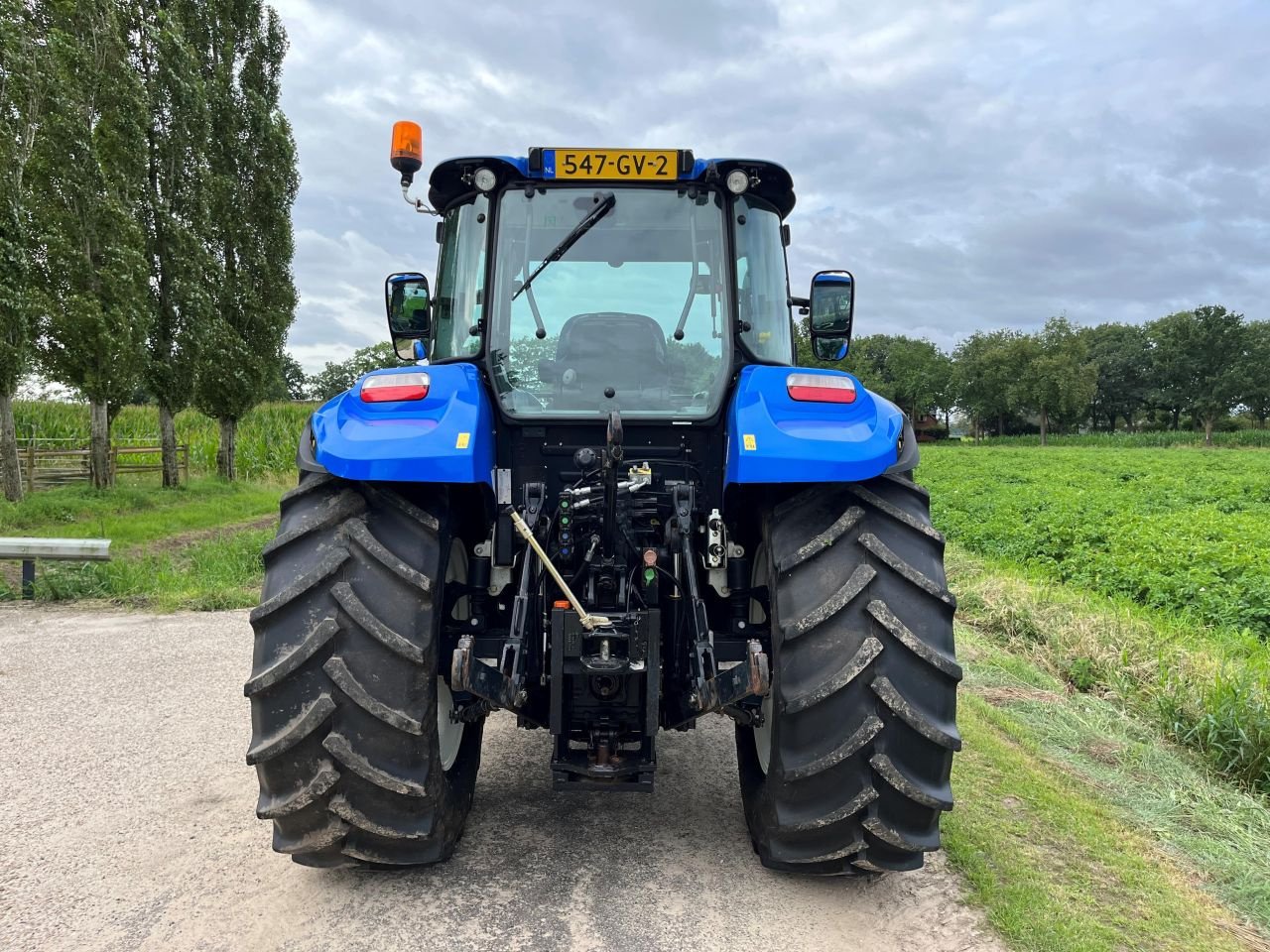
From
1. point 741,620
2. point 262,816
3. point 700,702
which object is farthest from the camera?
point 741,620

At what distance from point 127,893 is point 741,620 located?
7.16ft

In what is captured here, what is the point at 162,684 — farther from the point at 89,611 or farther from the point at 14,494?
the point at 14,494

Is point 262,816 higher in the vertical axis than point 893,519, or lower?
lower

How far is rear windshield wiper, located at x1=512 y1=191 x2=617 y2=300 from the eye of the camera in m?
3.06

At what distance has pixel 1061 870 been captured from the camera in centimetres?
280

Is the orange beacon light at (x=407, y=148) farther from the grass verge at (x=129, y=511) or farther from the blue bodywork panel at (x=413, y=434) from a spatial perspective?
the grass verge at (x=129, y=511)

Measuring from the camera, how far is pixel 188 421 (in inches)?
1013

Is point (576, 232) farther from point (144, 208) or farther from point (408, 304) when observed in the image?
point (144, 208)

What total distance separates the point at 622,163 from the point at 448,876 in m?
2.49

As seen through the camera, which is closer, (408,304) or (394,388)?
(394,388)

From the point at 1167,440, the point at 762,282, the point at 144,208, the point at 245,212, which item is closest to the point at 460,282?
the point at 762,282

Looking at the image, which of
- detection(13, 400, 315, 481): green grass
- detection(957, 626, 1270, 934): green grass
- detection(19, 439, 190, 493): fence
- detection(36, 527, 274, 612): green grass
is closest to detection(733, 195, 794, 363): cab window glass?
detection(957, 626, 1270, 934): green grass

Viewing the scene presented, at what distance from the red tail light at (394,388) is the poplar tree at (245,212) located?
16.8 m

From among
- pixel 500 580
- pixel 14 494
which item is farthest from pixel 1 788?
pixel 14 494
